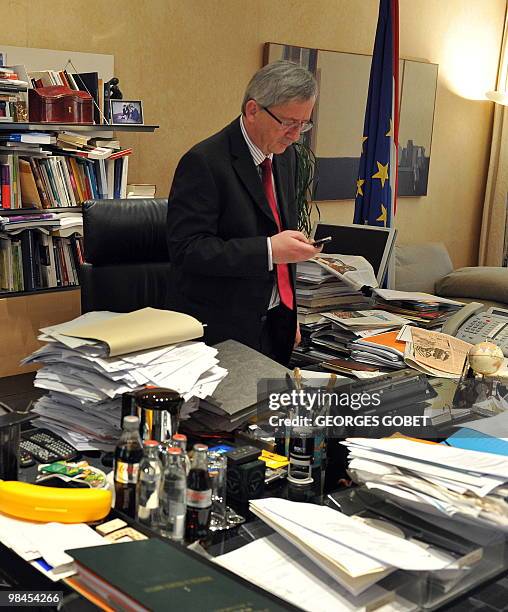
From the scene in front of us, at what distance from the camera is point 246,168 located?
234cm

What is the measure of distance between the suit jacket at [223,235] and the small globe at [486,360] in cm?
65

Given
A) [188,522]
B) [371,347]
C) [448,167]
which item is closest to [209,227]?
[371,347]

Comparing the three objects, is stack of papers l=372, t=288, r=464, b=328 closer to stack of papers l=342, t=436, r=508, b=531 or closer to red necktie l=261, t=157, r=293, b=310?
red necktie l=261, t=157, r=293, b=310

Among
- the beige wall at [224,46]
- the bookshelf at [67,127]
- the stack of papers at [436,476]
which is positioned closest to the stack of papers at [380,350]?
the stack of papers at [436,476]

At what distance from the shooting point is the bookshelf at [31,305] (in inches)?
152

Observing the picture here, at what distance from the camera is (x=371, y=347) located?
2.40 m

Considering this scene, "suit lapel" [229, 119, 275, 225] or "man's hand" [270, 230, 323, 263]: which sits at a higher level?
"suit lapel" [229, 119, 275, 225]

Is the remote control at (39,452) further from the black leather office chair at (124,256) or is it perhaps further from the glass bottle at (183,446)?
the black leather office chair at (124,256)

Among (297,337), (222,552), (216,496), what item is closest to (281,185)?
(297,337)

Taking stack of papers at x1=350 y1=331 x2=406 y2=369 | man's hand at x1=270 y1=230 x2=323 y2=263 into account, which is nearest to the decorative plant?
stack of papers at x1=350 y1=331 x2=406 y2=369

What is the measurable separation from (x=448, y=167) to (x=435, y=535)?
19.2 ft

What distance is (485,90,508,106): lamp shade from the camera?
644 centimetres

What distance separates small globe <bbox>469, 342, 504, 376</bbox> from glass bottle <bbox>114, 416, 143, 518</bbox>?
Answer: 88 centimetres

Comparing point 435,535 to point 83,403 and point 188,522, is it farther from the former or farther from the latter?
point 83,403
